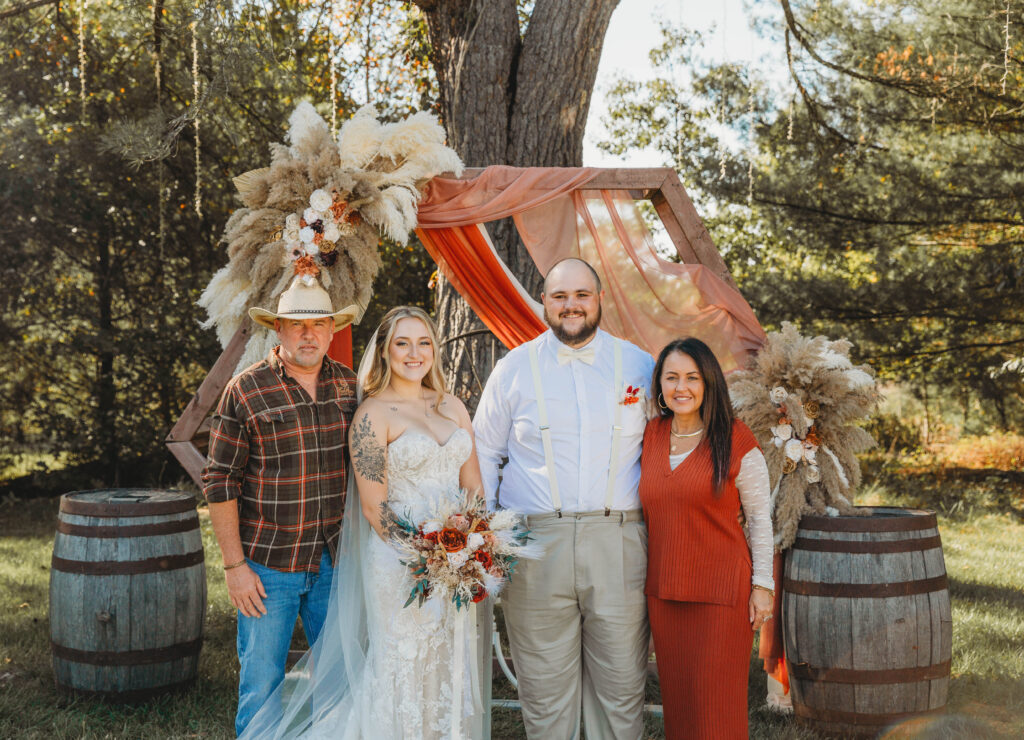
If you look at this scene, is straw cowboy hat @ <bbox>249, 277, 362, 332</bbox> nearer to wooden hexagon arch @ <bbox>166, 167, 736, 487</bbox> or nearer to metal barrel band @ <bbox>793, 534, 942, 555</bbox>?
wooden hexagon arch @ <bbox>166, 167, 736, 487</bbox>

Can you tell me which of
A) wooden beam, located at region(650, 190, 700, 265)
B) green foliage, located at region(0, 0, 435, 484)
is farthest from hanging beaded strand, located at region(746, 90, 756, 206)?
wooden beam, located at region(650, 190, 700, 265)

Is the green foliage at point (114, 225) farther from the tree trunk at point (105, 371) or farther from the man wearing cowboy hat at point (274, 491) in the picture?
the man wearing cowboy hat at point (274, 491)

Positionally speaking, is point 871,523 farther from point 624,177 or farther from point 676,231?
point 624,177

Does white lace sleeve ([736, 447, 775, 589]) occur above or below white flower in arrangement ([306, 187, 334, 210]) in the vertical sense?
below

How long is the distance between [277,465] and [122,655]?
1.56m

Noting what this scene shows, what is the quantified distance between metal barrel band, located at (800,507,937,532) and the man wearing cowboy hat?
194cm

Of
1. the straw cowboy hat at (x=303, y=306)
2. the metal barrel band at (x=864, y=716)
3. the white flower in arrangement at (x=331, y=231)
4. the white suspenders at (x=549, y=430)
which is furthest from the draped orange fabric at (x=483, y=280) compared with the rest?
the metal barrel band at (x=864, y=716)

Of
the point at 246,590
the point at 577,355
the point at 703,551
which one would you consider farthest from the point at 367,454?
the point at 703,551

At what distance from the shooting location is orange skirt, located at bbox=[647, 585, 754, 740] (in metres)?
3.00

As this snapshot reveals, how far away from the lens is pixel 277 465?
120 inches

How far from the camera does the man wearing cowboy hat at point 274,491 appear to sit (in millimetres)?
3000

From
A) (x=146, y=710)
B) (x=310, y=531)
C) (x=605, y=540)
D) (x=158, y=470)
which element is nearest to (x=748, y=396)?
(x=605, y=540)

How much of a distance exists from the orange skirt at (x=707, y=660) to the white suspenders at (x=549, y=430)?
44cm

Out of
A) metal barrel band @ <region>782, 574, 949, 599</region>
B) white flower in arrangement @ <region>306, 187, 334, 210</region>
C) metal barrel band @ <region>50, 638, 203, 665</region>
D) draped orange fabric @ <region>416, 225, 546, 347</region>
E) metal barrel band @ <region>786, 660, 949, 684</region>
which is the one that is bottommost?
metal barrel band @ <region>50, 638, 203, 665</region>
